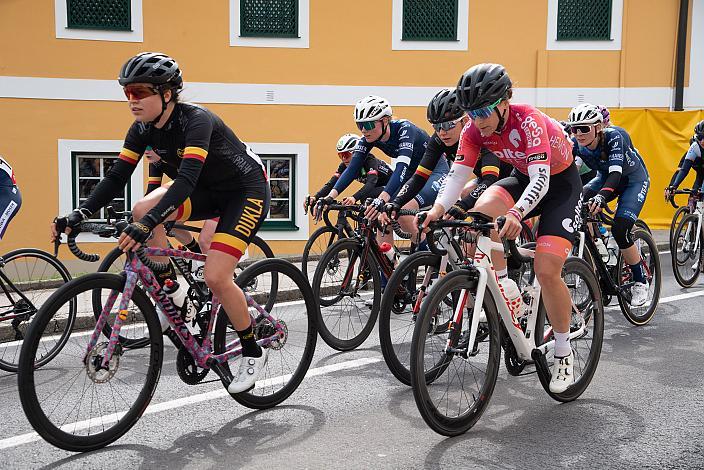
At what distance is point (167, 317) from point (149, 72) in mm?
1396

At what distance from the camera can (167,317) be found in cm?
457

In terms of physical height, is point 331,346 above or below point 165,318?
below

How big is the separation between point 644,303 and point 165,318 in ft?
16.3

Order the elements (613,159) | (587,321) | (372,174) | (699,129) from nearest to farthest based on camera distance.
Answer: (587,321)
(613,159)
(372,174)
(699,129)

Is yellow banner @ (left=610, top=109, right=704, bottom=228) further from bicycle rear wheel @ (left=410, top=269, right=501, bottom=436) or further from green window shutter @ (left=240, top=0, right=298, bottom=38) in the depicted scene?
bicycle rear wheel @ (left=410, top=269, right=501, bottom=436)

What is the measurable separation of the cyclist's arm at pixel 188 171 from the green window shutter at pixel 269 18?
977 cm

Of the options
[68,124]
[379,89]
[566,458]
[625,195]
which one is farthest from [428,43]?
[566,458]

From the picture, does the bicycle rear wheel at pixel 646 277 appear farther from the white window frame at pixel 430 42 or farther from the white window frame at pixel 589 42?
the white window frame at pixel 589 42

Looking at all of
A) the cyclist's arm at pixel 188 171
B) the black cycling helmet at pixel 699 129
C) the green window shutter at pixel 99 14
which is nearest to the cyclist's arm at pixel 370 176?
the cyclist's arm at pixel 188 171

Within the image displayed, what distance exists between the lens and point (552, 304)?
507 centimetres

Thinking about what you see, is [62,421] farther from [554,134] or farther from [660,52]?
[660,52]

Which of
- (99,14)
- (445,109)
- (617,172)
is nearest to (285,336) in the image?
(445,109)

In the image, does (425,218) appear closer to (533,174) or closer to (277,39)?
(533,174)

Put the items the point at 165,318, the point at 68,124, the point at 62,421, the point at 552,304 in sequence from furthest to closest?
the point at 68,124, the point at 552,304, the point at 165,318, the point at 62,421
